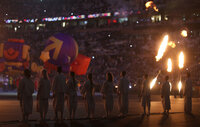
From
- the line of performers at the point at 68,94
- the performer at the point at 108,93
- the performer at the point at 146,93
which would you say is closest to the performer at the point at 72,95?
the line of performers at the point at 68,94

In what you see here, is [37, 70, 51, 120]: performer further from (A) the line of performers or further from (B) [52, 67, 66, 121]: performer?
(B) [52, 67, 66, 121]: performer

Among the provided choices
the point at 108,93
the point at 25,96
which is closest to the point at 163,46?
the point at 108,93

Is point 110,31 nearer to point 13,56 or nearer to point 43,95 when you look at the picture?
point 13,56

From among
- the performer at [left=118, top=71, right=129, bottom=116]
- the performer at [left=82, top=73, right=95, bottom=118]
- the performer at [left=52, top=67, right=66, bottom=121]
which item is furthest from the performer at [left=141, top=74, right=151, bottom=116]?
the performer at [left=52, top=67, right=66, bottom=121]

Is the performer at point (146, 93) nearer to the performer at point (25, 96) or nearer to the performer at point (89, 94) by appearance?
the performer at point (89, 94)

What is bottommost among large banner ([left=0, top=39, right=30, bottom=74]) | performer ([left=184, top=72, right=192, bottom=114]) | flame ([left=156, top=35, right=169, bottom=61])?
performer ([left=184, top=72, right=192, bottom=114])

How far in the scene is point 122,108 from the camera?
43.4ft

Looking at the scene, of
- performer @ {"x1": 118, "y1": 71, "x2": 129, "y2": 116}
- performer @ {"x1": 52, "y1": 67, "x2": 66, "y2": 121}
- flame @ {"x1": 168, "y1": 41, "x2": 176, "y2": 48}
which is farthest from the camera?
flame @ {"x1": 168, "y1": 41, "x2": 176, "y2": 48}

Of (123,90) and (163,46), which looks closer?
(123,90)

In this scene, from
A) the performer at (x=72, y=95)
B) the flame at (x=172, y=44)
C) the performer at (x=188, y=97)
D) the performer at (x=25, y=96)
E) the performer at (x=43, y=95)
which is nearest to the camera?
the performer at (x=25, y=96)

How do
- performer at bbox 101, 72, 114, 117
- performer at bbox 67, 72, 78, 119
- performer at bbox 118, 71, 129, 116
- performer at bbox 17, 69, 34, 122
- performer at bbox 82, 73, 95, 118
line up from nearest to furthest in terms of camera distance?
1. performer at bbox 17, 69, 34, 122
2. performer at bbox 67, 72, 78, 119
3. performer at bbox 82, 73, 95, 118
4. performer at bbox 101, 72, 114, 117
5. performer at bbox 118, 71, 129, 116

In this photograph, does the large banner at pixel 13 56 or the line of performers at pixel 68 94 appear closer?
the line of performers at pixel 68 94

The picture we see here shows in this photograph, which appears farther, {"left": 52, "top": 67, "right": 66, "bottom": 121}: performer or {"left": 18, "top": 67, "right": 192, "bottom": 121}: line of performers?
{"left": 52, "top": 67, "right": 66, "bottom": 121}: performer

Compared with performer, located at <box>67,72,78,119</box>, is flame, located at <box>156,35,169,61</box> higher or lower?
higher
